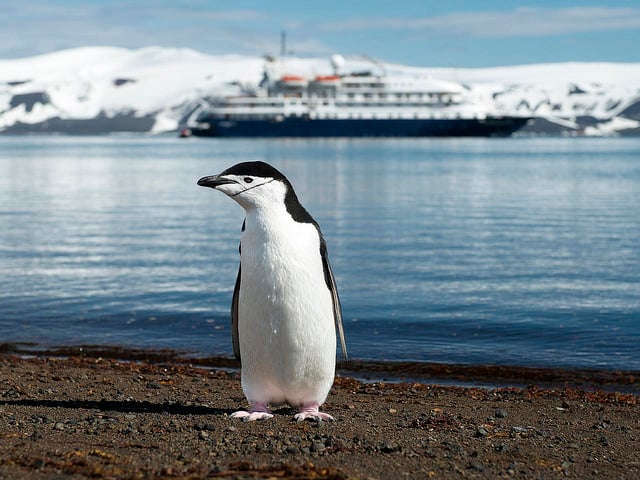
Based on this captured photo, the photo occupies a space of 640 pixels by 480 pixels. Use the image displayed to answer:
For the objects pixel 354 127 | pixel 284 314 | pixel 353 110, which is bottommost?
pixel 354 127

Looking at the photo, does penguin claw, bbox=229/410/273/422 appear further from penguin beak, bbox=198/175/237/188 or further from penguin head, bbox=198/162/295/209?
penguin beak, bbox=198/175/237/188

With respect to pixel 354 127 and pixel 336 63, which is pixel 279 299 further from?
pixel 336 63

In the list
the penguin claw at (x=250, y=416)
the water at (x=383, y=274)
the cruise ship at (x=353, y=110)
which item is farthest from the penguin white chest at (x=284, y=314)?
the cruise ship at (x=353, y=110)

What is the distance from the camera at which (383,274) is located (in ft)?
46.8

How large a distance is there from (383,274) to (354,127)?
96.0 metres

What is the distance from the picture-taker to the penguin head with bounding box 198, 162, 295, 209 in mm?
4773

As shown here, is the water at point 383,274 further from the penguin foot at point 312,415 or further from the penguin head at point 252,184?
the penguin head at point 252,184

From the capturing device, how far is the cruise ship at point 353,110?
109438 millimetres

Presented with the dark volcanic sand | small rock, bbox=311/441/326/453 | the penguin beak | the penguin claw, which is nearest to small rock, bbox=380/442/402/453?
the dark volcanic sand

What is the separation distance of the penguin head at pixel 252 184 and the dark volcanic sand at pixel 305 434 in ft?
3.61

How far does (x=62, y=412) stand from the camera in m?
5.32

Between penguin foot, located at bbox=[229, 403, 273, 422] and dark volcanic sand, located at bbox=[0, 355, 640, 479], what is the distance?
0.21 feet

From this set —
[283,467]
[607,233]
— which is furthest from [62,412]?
[607,233]

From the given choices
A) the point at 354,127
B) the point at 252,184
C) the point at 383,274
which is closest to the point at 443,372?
the point at 252,184
